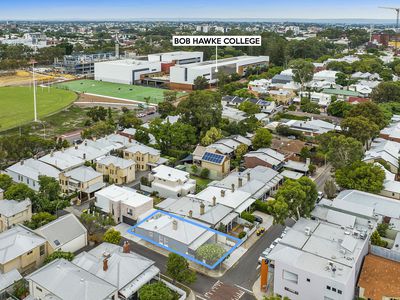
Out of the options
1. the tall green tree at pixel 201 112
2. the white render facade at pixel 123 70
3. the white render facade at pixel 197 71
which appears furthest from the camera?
the white render facade at pixel 123 70

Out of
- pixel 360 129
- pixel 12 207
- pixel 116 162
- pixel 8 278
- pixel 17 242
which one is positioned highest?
pixel 360 129

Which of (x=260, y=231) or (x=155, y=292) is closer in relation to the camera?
(x=155, y=292)

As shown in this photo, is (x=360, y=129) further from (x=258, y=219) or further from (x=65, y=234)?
(x=65, y=234)

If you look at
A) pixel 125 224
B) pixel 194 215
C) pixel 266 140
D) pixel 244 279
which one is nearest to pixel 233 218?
pixel 194 215

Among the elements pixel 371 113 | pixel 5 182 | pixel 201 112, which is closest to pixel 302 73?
pixel 371 113

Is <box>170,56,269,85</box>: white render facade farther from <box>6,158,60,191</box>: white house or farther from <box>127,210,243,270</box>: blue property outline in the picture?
<box>127,210,243,270</box>: blue property outline

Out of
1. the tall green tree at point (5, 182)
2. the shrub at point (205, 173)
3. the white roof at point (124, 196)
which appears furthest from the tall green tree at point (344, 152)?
the tall green tree at point (5, 182)

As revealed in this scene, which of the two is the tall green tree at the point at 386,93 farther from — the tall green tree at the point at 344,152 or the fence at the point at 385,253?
the fence at the point at 385,253
